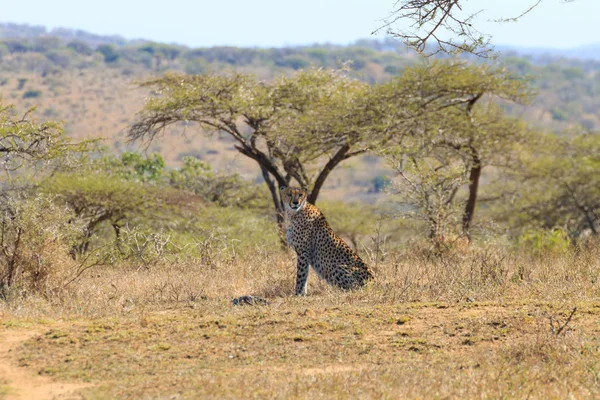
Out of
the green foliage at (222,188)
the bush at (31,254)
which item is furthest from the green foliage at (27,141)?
the green foliage at (222,188)

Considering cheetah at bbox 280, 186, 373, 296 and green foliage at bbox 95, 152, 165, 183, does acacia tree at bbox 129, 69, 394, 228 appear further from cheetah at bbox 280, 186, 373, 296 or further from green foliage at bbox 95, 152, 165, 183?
cheetah at bbox 280, 186, 373, 296

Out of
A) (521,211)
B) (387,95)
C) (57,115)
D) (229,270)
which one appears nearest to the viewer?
(229,270)

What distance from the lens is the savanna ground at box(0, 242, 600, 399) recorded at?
582 cm

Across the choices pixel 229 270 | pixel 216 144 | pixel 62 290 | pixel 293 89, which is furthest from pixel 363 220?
pixel 216 144

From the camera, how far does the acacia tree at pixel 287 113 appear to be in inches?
658

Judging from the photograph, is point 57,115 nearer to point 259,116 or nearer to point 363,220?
point 363,220

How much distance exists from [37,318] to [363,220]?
799 inches

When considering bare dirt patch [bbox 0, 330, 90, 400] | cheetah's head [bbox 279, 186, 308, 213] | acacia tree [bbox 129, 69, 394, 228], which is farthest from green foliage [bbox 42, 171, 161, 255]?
bare dirt patch [bbox 0, 330, 90, 400]

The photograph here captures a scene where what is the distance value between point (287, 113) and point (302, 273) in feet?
29.2

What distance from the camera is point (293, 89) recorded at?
18.2 metres

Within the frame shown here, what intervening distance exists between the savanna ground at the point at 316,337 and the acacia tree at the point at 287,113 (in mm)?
7202

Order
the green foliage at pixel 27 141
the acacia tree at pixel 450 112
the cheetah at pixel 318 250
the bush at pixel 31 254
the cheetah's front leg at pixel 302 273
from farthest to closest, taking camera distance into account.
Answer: the acacia tree at pixel 450 112, the green foliage at pixel 27 141, the cheetah's front leg at pixel 302 273, the cheetah at pixel 318 250, the bush at pixel 31 254

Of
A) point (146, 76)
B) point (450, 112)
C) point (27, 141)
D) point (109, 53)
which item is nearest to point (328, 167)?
point (450, 112)

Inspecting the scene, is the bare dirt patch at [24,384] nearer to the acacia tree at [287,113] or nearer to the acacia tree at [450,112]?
the acacia tree at [287,113]
